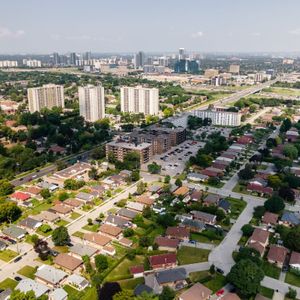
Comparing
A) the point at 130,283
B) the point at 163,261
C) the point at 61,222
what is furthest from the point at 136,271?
the point at 61,222

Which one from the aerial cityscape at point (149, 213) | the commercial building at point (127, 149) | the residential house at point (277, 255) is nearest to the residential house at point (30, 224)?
the aerial cityscape at point (149, 213)

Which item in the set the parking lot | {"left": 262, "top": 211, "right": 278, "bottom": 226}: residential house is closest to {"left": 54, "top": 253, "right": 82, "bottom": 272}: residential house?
{"left": 262, "top": 211, "right": 278, "bottom": 226}: residential house

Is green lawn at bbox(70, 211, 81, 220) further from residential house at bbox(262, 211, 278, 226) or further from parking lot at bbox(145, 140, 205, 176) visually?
residential house at bbox(262, 211, 278, 226)

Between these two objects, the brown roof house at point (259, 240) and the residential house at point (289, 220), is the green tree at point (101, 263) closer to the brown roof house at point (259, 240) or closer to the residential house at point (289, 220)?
the brown roof house at point (259, 240)

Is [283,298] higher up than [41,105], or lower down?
lower down

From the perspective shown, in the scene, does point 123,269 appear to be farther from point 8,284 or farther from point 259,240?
point 259,240

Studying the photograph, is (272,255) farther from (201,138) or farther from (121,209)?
(201,138)

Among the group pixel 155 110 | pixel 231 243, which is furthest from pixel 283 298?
pixel 155 110
